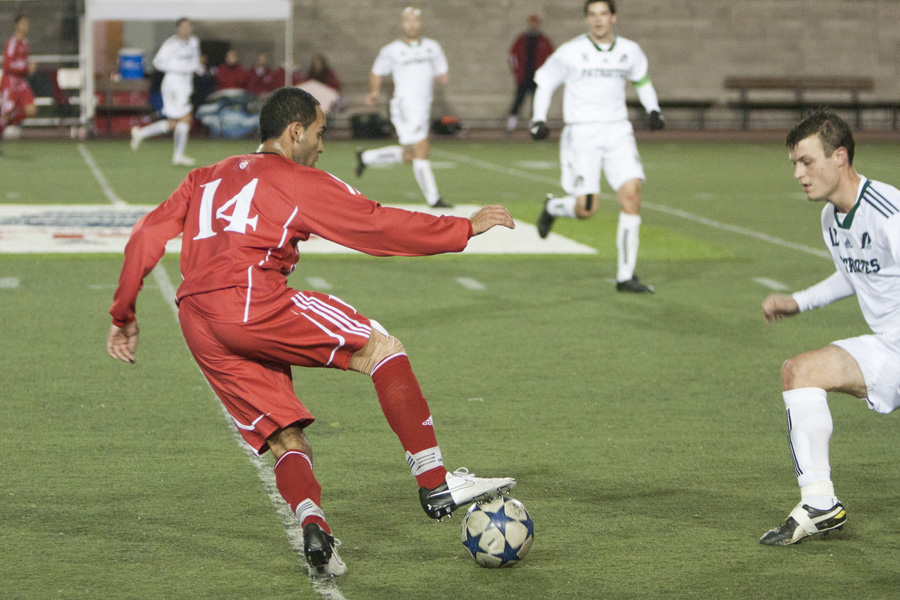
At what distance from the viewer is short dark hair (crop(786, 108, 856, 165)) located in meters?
4.70

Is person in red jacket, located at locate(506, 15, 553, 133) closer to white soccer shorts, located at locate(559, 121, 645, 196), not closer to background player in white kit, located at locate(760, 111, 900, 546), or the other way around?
white soccer shorts, located at locate(559, 121, 645, 196)

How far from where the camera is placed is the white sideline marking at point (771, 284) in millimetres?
10320

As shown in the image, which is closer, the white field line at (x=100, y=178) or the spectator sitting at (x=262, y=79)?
the white field line at (x=100, y=178)

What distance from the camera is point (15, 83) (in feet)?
76.0

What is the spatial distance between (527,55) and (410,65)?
45.9 feet

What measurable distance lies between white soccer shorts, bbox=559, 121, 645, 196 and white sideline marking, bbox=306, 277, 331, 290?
7.07ft

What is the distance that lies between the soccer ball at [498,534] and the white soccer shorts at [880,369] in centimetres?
134

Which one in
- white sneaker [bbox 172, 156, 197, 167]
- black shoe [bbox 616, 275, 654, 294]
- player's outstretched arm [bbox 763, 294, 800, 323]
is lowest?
white sneaker [bbox 172, 156, 197, 167]

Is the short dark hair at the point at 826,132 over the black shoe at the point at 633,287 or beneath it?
over

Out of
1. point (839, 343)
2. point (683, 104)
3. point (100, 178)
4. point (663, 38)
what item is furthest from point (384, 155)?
point (663, 38)

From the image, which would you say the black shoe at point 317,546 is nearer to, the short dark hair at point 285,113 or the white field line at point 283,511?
the white field line at point 283,511

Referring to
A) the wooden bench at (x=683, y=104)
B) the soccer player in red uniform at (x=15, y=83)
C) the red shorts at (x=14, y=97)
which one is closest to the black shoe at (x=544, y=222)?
the soccer player in red uniform at (x=15, y=83)

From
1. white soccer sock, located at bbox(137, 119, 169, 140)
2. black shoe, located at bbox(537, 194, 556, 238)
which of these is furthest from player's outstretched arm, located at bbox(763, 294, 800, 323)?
white soccer sock, located at bbox(137, 119, 169, 140)

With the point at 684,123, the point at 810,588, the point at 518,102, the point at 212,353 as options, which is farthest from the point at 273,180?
the point at 684,123
